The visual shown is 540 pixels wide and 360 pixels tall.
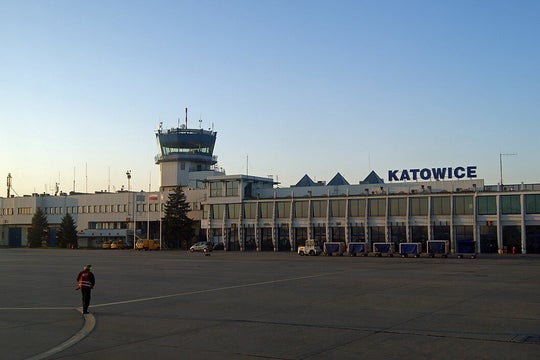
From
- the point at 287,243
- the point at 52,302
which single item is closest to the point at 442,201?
the point at 287,243

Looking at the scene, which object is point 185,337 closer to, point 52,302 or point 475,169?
point 52,302

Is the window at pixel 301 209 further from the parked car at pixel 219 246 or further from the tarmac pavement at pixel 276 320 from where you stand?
the tarmac pavement at pixel 276 320

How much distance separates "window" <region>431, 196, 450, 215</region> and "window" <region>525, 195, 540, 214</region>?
1146 centimetres

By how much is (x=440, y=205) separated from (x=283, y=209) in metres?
28.3

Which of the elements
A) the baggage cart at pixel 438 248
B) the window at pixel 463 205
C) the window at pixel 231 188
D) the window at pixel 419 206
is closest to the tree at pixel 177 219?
the window at pixel 231 188

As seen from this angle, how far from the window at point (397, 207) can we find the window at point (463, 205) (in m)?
8.08

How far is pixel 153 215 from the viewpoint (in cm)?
13125

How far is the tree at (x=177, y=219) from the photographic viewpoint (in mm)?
118312

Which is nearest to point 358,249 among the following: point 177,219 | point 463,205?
point 463,205

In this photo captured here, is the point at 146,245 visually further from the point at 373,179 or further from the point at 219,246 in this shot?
the point at 373,179

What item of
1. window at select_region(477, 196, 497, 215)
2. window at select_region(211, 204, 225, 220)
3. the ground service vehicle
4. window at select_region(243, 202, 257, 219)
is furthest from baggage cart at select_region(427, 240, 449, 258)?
window at select_region(211, 204, 225, 220)

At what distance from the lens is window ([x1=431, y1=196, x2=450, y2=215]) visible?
301 feet

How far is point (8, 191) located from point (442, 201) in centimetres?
12861

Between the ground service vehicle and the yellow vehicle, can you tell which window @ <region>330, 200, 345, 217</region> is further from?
the yellow vehicle
